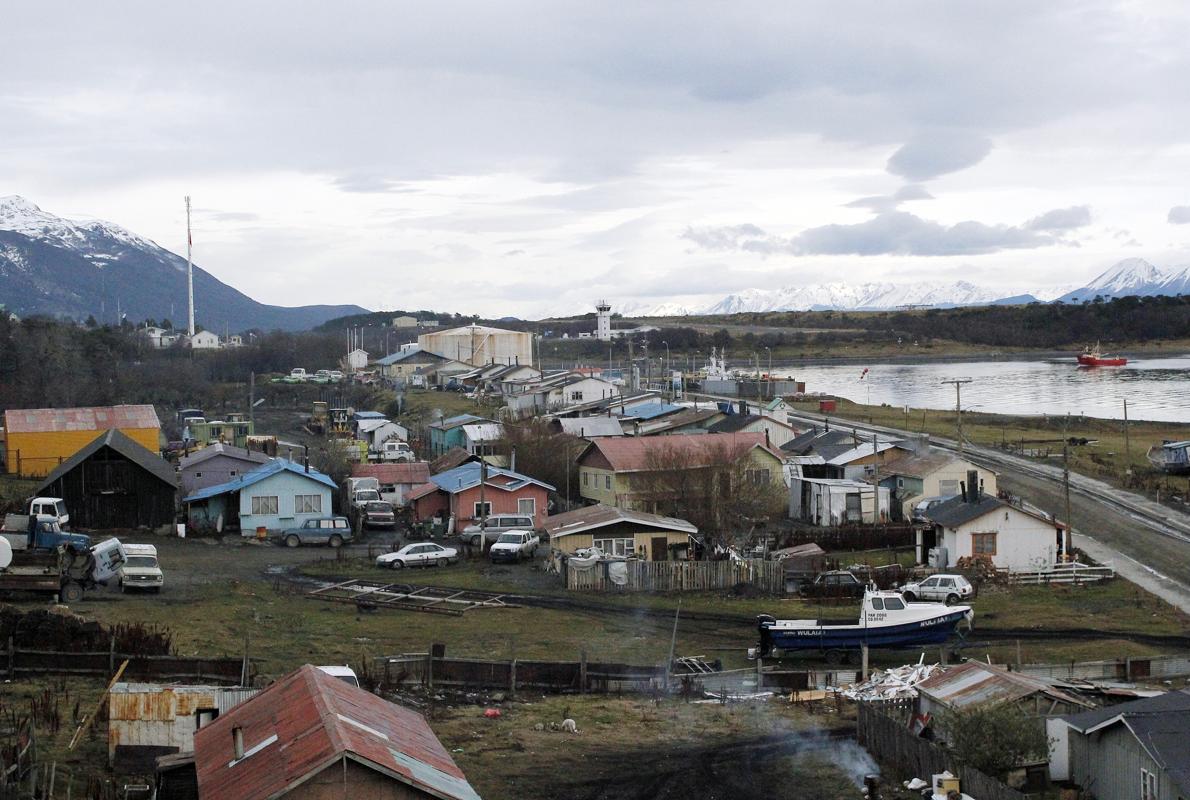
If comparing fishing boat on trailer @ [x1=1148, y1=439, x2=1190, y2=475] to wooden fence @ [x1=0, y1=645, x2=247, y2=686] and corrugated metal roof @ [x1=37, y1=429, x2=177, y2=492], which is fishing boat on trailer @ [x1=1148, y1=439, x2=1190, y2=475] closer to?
corrugated metal roof @ [x1=37, y1=429, x2=177, y2=492]

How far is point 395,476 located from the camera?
136ft

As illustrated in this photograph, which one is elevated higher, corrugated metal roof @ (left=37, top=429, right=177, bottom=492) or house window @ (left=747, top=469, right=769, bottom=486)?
corrugated metal roof @ (left=37, top=429, right=177, bottom=492)

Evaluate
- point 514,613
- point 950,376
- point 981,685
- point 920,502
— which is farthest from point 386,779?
point 950,376

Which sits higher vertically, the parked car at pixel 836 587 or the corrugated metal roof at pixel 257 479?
the corrugated metal roof at pixel 257 479

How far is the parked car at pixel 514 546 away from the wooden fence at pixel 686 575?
12.4 feet

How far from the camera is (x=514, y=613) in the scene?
2516cm

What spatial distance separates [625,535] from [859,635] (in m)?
10.0

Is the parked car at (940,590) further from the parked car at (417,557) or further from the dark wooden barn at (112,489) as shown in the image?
the dark wooden barn at (112,489)

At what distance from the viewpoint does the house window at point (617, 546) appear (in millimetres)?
30781

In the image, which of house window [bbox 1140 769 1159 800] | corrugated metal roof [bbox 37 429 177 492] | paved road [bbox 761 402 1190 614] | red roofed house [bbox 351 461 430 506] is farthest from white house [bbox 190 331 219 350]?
house window [bbox 1140 769 1159 800]

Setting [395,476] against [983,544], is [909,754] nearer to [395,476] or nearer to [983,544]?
[983,544]

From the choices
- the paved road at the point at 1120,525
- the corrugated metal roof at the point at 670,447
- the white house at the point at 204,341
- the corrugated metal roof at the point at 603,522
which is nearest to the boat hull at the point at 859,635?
the paved road at the point at 1120,525

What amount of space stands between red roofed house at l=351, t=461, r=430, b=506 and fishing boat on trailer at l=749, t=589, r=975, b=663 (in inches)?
823

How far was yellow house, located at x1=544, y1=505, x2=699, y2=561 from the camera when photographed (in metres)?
30.7
